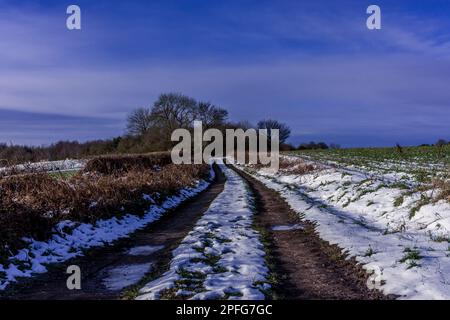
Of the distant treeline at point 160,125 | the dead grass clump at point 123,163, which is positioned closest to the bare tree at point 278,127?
the distant treeline at point 160,125

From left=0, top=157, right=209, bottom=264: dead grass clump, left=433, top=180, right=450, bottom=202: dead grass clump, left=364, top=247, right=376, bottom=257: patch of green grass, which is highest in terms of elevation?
left=433, top=180, right=450, bottom=202: dead grass clump

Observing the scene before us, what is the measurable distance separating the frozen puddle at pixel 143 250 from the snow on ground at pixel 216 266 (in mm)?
671

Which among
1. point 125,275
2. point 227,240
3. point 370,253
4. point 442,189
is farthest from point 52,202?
point 442,189

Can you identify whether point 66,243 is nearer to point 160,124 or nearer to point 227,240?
point 227,240

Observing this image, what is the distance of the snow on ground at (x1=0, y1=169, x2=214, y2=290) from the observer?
860 centimetres

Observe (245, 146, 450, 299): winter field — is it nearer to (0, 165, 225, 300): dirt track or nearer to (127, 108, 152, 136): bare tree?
(0, 165, 225, 300): dirt track

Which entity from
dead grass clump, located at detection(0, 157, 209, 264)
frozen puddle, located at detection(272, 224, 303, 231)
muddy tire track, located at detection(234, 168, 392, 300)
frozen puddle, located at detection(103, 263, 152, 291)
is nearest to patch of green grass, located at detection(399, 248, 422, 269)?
muddy tire track, located at detection(234, 168, 392, 300)

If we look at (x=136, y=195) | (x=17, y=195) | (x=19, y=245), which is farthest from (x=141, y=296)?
(x=136, y=195)

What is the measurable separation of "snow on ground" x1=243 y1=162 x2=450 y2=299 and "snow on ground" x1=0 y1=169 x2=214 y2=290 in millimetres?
5617

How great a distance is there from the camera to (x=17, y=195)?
12.5 meters

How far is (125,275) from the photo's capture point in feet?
27.5
